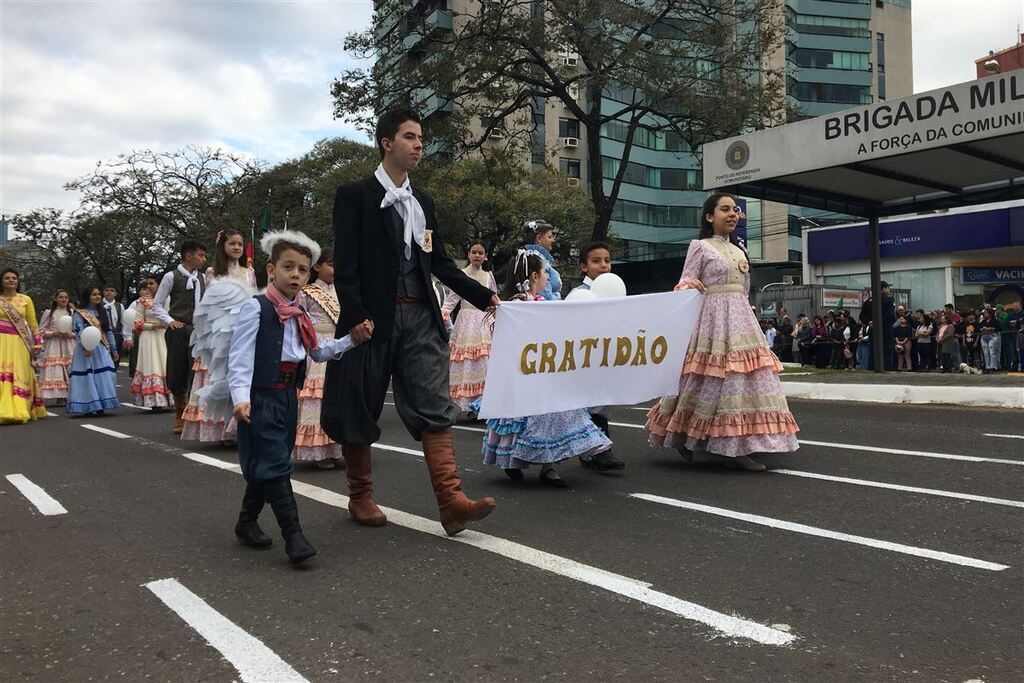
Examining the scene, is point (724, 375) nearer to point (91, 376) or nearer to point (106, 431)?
point (106, 431)

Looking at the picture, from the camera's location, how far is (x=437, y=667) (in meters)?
2.92

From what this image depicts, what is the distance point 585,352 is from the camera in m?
6.10

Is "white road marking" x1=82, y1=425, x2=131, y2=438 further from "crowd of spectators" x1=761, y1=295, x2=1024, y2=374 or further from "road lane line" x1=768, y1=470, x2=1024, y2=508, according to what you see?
"crowd of spectators" x1=761, y1=295, x2=1024, y2=374

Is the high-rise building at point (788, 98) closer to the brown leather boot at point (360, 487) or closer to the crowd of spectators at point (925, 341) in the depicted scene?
the crowd of spectators at point (925, 341)

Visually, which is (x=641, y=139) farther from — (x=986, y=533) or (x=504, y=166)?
(x=986, y=533)

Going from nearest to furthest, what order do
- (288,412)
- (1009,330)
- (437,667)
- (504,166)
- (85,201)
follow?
(437,667), (288,412), (1009,330), (504,166), (85,201)

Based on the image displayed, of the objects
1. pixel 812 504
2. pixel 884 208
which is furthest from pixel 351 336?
pixel 884 208

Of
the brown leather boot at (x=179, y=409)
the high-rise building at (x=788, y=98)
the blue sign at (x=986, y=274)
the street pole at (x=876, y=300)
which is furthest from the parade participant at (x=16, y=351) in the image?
the blue sign at (x=986, y=274)

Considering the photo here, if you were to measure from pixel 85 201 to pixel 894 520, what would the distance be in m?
39.5


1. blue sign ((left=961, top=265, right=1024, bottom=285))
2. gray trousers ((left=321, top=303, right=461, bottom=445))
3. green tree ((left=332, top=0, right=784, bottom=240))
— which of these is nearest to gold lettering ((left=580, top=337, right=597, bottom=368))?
gray trousers ((left=321, top=303, right=461, bottom=445))

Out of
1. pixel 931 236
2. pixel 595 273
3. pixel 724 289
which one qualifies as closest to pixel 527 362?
pixel 595 273

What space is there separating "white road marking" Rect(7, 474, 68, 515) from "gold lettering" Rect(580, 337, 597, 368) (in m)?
3.55

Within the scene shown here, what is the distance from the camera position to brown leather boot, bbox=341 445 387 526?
491cm

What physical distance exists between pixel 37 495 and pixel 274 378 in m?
3.00
